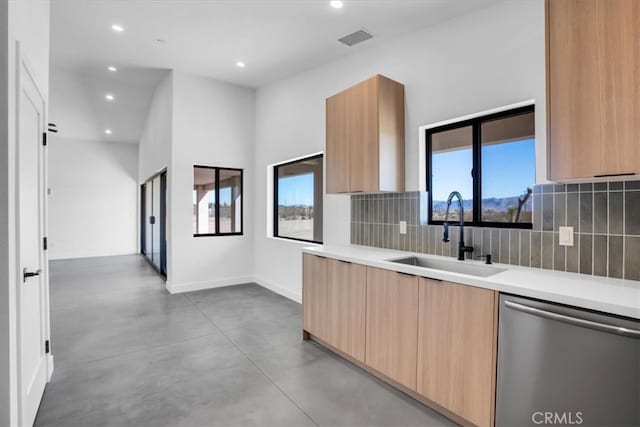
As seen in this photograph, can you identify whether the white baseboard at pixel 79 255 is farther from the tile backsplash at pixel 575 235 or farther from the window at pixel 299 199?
the tile backsplash at pixel 575 235

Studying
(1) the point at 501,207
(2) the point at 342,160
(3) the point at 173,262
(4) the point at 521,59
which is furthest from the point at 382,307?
(3) the point at 173,262

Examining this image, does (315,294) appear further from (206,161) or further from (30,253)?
(206,161)

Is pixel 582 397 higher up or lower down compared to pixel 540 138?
lower down

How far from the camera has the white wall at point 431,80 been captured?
2.35 meters

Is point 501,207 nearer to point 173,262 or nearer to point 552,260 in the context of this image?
point 552,260

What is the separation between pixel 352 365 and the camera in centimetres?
274

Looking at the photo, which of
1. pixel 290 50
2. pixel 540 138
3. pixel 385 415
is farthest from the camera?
pixel 290 50

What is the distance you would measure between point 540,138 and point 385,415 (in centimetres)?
220

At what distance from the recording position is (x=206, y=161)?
204 inches

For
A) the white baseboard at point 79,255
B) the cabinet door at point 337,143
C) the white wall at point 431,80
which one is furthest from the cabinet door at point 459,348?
the white baseboard at point 79,255

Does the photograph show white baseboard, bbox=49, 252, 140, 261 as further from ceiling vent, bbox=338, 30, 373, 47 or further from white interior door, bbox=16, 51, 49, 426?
ceiling vent, bbox=338, 30, 373, 47

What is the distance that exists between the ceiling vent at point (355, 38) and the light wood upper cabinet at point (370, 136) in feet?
2.25

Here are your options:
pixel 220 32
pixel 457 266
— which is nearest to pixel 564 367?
pixel 457 266

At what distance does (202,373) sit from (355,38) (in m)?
3.57
